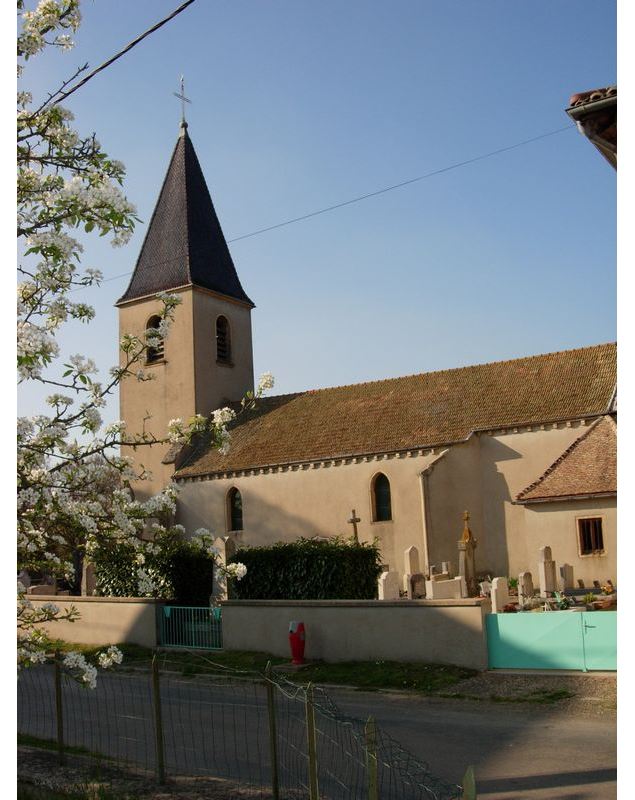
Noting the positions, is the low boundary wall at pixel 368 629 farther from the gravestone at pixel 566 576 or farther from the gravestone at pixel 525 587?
the gravestone at pixel 566 576

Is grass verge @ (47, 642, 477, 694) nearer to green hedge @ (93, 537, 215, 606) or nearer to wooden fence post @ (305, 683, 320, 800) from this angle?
green hedge @ (93, 537, 215, 606)

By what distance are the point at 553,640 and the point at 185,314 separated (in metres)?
26.1

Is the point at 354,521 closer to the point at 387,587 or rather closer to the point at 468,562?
the point at 468,562

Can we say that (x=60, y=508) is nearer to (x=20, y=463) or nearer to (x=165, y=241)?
(x=20, y=463)

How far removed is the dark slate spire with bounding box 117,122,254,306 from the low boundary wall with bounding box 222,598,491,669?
2153 cm

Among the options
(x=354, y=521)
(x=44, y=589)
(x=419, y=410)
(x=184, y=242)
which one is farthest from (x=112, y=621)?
(x=184, y=242)

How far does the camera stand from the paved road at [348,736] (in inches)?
362

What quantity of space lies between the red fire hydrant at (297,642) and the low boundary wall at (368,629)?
411mm

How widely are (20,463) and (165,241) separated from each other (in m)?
34.4

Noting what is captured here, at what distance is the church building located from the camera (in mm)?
23516

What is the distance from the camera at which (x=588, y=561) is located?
22.2 m

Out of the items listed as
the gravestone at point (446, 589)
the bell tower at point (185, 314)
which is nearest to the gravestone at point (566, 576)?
the gravestone at point (446, 589)

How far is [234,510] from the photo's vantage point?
32250mm
